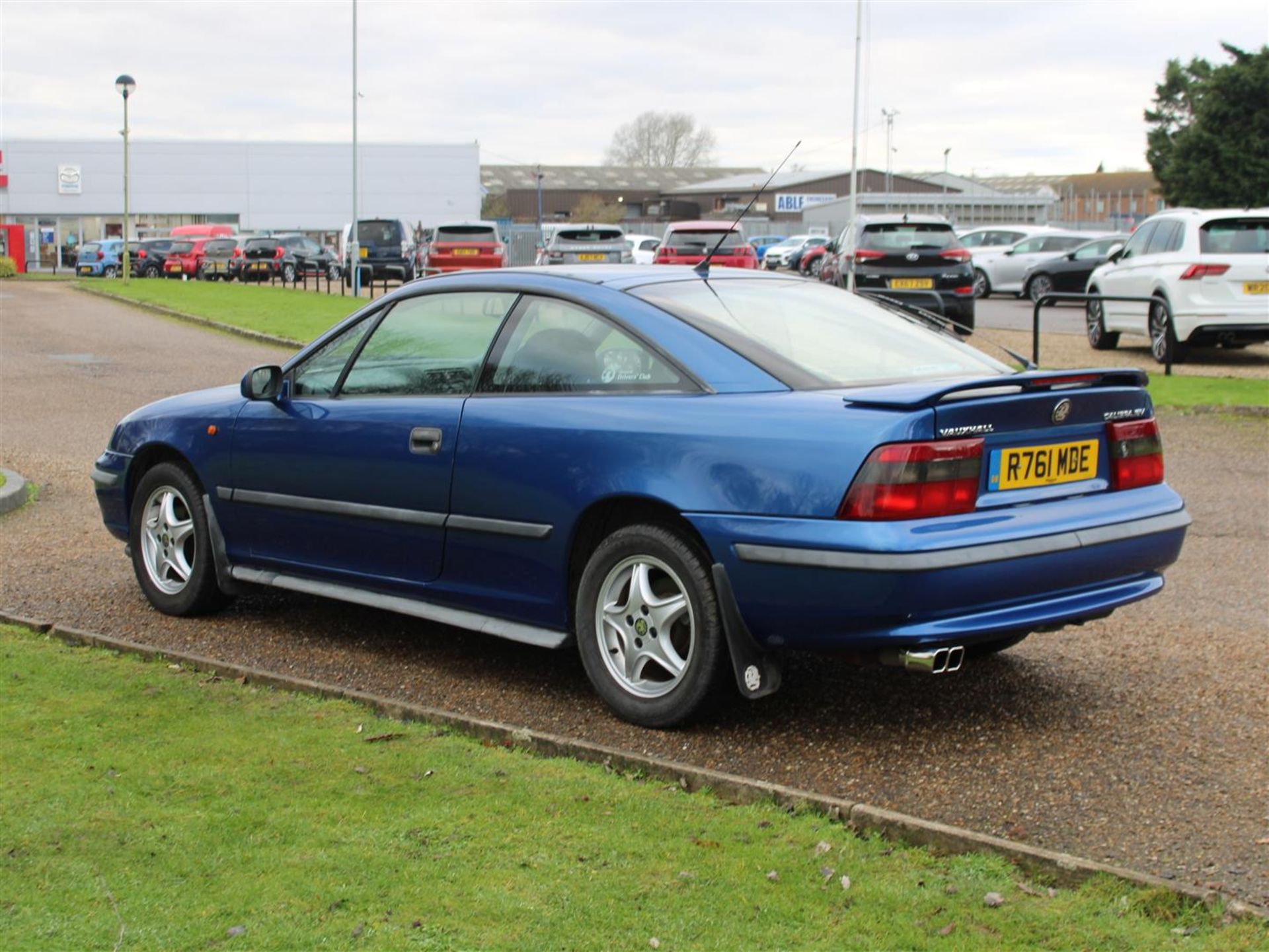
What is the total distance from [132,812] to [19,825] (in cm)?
29

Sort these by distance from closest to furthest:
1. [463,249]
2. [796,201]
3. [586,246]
Answer: [586,246] < [463,249] < [796,201]

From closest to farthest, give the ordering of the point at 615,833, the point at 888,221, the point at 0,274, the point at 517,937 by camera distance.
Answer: the point at 517,937 < the point at 615,833 < the point at 888,221 < the point at 0,274

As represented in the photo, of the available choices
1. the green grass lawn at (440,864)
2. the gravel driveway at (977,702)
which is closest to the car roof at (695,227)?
the gravel driveway at (977,702)

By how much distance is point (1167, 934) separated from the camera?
137 inches

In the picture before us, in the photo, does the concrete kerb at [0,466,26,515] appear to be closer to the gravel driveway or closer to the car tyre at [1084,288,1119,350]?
the gravel driveway

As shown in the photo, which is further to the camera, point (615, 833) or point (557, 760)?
point (557, 760)

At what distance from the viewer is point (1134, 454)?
203 inches

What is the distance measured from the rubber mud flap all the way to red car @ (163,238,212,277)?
5214cm

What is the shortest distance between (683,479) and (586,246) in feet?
82.8

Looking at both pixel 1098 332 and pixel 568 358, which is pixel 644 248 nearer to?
pixel 1098 332

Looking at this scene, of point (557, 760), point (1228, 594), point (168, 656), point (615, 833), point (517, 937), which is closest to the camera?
point (517, 937)

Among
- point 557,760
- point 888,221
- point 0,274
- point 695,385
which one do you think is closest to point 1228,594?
point 695,385

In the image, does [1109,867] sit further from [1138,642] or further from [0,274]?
[0,274]

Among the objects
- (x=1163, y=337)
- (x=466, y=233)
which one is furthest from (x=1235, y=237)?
(x=466, y=233)
